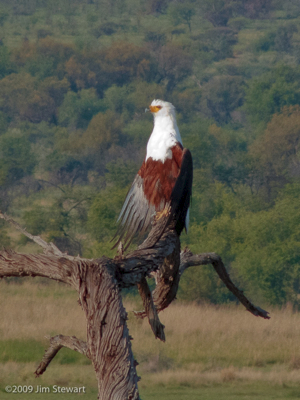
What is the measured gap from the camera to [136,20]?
116000mm

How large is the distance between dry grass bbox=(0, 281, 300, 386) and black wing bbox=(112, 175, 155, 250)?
971 cm

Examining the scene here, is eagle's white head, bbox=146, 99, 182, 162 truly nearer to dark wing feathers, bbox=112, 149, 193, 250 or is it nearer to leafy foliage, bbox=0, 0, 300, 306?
dark wing feathers, bbox=112, 149, 193, 250

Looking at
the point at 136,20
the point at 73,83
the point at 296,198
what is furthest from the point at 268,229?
the point at 136,20

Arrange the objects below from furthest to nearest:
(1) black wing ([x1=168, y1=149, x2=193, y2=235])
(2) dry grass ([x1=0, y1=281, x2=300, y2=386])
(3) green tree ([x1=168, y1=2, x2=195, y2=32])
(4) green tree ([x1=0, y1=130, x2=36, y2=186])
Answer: (3) green tree ([x1=168, y1=2, x2=195, y2=32]) < (4) green tree ([x1=0, y1=130, x2=36, y2=186]) < (2) dry grass ([x1=0, y1=281, x2=300, y2=386]) < (1) black wing ([x1=168, y1=149, x2=193, y2=235])

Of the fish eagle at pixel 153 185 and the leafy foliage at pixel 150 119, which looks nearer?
the fish eagle at pixel 153 185

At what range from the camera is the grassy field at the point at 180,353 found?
1545cm

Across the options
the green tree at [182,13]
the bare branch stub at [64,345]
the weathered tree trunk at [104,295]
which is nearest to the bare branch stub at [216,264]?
the weathered tree trunk at [104,295]

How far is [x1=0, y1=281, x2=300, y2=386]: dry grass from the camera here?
1590cm

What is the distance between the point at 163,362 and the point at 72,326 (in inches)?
118

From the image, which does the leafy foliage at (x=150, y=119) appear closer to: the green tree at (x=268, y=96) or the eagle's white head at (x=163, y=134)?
the green tree at (x=268, y=96)
